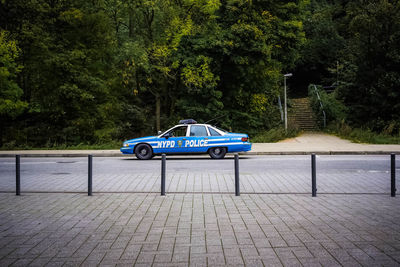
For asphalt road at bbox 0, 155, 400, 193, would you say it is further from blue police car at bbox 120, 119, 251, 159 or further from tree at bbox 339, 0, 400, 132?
tree at bbox 339, 0, 400, 132

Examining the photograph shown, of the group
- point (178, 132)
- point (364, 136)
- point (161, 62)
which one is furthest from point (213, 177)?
point (161, 62)

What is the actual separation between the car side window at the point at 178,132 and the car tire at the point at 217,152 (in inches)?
54.2

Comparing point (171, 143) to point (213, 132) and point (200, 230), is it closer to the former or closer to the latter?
point (213, 132)

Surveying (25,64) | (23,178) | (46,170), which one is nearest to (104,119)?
(25,64)

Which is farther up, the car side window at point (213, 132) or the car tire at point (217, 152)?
the car side window at point (213, 132)

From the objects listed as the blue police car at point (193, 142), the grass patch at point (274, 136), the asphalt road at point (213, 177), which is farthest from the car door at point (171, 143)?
the grass patch at point (274, 136)

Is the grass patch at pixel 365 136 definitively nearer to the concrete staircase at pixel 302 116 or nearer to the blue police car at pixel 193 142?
the concrete staircase at pixel 302 116

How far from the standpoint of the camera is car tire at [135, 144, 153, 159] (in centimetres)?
1576

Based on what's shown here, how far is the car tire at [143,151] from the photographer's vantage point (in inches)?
620

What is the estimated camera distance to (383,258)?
4.12 metres

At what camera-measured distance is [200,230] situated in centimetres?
526

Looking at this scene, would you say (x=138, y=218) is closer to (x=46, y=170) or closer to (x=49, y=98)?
(x=46, y=170)

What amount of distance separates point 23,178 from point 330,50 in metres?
40.6

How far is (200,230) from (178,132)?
10.8 metres
